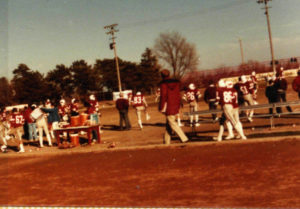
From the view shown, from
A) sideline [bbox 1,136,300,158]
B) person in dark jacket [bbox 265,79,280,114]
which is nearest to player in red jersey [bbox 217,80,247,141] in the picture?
sideline [bbox 1,136,300,158]

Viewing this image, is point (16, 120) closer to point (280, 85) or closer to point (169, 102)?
point (169, 102)

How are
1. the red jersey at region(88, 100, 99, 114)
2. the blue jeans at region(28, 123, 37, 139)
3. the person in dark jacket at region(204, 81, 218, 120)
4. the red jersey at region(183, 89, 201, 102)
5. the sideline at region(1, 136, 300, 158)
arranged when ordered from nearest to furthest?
the sideline at region(1, 136, 300, 158) < the person in dark jacket at region(204, 81, 218, 120) < the red jersey at region(183, 89, 201, 102) < the red jersey at region(88, 100, 99, 114) < the blue jeans at region(28, 123, 37, 139)

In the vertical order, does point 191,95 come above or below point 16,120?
above

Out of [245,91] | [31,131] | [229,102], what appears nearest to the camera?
[229,102]

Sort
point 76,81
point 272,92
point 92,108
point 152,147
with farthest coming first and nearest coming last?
point 76,81 < point 92,108 < point 272,92 < point 152,147

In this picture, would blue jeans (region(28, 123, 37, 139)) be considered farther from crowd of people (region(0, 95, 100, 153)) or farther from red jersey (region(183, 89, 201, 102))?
red jersey (region(183, 89, 201, 102))

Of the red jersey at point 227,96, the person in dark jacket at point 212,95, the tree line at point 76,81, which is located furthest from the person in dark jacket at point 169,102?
the tree line at point 76,81

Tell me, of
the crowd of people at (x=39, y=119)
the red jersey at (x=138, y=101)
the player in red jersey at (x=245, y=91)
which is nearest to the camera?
the crowd of people at (x=39, y=119)

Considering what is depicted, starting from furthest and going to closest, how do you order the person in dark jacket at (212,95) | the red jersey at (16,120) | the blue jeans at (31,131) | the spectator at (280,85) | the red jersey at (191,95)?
the blue jeans at (31,131), the red jersey at (191,95), the spectator at (280,85), the person in dark jacket at (212,95), the red jersey at (16,120)

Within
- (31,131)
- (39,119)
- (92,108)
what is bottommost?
(31,131)

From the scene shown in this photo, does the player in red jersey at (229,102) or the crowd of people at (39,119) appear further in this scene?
the crowd of people at (39,119)

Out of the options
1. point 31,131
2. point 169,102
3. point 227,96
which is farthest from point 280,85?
point 31,131

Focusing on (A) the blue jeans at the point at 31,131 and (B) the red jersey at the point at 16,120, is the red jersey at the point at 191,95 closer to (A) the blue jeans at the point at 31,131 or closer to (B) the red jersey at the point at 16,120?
(B) the red jersey at the point at 16,120

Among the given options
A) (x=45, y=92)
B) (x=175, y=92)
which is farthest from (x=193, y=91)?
(x=45, y=92)
